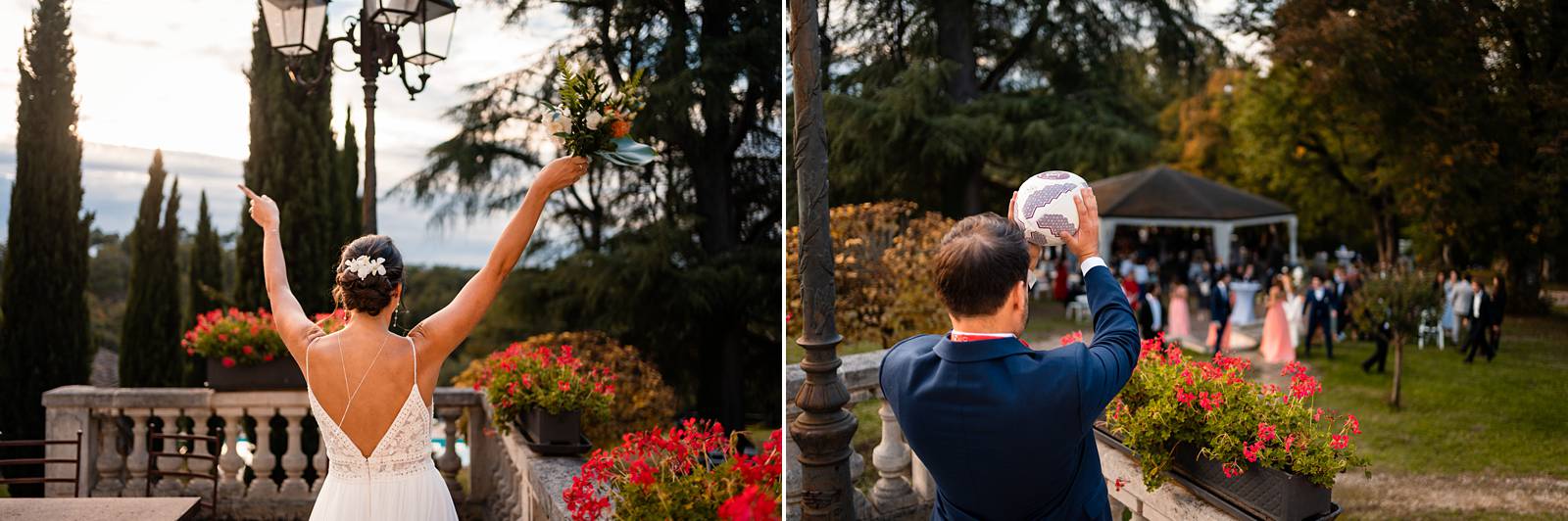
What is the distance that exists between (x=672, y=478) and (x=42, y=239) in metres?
9.02

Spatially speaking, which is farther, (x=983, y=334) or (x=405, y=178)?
(x=405, y=178)

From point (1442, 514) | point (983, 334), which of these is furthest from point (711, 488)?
point (1442, 514)

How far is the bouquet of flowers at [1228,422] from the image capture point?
8.06ft

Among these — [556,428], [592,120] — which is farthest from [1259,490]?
[556,428]

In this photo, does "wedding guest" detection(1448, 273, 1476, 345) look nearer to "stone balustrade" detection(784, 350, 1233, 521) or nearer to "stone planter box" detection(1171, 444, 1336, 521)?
"stone balustrade" detection(784, 350, 1233, 521)

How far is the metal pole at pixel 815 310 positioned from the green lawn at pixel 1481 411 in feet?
8.40

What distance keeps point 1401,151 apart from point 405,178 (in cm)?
1060

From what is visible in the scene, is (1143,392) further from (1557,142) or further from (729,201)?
(729,201)

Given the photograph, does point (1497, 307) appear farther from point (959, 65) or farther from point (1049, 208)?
point (959, 65)

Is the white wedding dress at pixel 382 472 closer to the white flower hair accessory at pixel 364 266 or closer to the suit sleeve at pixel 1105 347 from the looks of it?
the white flower hair accessory at pixel 364 266

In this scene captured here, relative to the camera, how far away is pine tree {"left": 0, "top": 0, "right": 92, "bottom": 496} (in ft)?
27.5

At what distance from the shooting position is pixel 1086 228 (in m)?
1.82

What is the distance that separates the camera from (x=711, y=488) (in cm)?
255

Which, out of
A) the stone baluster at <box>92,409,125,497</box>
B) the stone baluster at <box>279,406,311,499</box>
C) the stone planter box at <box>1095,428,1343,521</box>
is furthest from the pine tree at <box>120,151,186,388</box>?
the stone planter box at <box>1095,428,1343,521</box>
